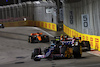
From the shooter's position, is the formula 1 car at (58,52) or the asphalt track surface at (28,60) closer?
the asphalt track surface at (28,60)

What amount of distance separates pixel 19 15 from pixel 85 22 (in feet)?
103

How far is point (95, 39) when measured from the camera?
18734mm

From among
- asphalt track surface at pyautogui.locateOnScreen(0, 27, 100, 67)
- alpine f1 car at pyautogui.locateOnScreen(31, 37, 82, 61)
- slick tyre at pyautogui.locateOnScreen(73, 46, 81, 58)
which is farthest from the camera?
slick tyre at pyautogui.locateOnScreen(73, 46, 81, 58)

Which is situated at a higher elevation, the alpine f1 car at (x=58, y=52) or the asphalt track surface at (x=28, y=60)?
the alpine f1 car at (x=58, y=52)

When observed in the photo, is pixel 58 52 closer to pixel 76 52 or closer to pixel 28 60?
pixel 76 52

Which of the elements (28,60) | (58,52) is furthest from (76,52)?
(28,60)

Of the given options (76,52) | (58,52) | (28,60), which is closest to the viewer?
(58,52)

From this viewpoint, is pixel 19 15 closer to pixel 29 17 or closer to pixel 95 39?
pixel 29 17

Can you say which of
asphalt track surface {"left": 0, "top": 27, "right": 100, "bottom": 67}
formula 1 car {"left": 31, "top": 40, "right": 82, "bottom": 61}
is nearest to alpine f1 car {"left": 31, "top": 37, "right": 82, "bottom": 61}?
formula 1 car {"left": 31, "top": 40, "right": 82, "bottom": 61}

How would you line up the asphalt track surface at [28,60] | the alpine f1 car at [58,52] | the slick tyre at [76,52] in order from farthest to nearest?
the slick tyre at [76,52]
the alpine f1 car at [58,52]
the asphalt track surface at [28,60]

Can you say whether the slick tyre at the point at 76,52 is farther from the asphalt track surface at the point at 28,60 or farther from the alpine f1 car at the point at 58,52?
the asphalt track surface at the point at 28,60

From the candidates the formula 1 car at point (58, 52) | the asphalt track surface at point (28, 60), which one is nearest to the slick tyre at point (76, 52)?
the formula 1 car at point (58, 52)

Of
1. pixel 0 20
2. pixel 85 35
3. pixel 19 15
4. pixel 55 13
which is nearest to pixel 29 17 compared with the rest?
pixel 19 15

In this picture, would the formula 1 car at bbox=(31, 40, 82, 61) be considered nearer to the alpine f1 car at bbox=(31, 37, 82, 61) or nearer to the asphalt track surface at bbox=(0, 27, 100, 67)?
the alpine f1 car at bbox=(31, 37, 82, 61)
